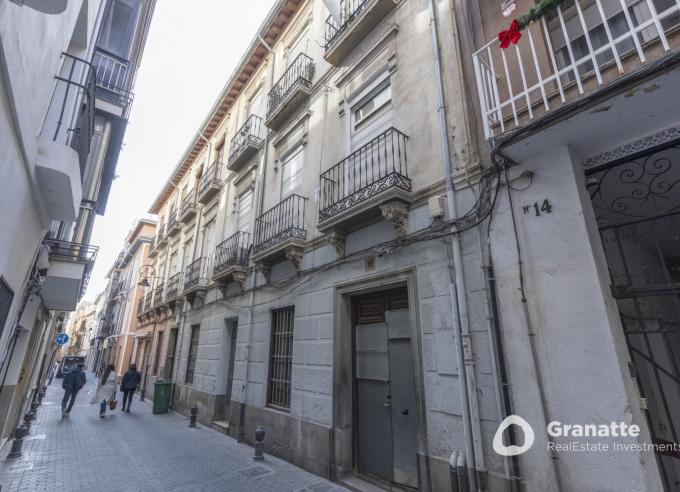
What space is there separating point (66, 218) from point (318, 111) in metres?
5.44

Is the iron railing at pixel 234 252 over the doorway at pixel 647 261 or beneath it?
over

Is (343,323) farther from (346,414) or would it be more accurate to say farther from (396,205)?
(396,205)

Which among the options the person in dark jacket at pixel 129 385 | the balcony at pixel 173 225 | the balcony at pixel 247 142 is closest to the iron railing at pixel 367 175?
the balcony at pixel 247 142

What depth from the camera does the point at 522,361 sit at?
3465mm

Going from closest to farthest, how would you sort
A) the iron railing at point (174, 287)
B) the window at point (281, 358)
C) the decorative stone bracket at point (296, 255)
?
the decorative stone bracket at point (296, 255), the window at point (281, 358), the iron railing at point (174, 287)

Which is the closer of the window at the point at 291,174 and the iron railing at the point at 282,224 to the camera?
the iron railing at the point at 282,224

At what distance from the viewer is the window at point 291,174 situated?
27.2ft

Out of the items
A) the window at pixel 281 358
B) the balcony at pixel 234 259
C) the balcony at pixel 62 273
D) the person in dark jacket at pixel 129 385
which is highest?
the balcony at pixel 234 259

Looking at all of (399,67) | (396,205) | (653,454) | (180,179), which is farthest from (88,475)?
(180,179)

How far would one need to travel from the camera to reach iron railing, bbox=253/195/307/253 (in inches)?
285

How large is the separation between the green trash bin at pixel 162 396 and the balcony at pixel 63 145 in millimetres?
9359

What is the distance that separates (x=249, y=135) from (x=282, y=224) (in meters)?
3.96

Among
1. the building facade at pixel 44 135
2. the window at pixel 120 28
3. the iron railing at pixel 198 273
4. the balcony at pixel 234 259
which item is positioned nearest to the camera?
the building facade at pixel 44 135

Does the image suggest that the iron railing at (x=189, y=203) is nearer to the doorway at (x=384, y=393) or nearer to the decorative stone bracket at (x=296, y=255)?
the decorative stone bracket at (x=296, y=255)
